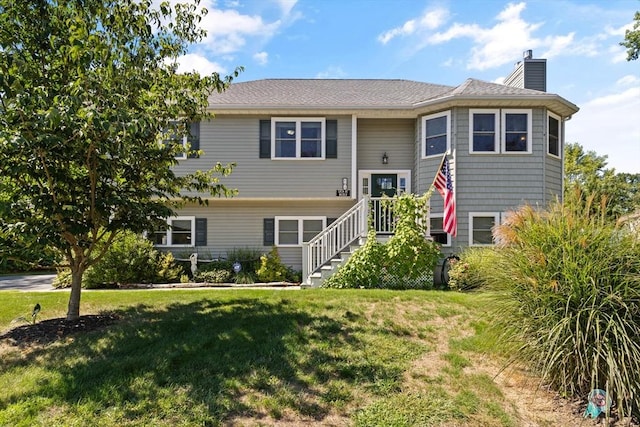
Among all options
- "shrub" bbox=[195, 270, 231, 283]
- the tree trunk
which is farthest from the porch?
the tree trunk

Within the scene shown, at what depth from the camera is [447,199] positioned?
960cm

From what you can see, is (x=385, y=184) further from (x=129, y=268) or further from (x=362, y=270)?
(x=129, y=268)

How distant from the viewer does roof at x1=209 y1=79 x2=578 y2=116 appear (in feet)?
34.7

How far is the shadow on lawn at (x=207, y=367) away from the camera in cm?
350

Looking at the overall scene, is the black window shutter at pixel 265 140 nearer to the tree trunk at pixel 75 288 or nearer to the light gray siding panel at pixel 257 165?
the light gray siding panel at pixel 257 165

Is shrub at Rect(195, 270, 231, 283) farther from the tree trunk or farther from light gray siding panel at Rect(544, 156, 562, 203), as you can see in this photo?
light gray siding panel at Rect(544, 156, 562, 203)

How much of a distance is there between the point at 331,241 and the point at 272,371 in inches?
219

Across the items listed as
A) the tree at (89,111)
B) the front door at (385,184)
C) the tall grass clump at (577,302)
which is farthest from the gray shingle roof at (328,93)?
the tall grass clump at (577,302)

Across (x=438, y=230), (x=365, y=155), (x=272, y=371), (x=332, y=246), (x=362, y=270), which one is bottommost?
(x=272, y=371)

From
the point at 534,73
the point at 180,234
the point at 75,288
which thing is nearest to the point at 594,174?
the point at 534,73

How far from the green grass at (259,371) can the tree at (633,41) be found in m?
16.8

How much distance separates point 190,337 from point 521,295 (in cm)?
418

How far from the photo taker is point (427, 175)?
37.4 ft

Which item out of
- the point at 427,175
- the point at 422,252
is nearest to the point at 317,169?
the point at 427,175
